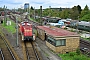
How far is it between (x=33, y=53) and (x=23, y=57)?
2527 millimetres

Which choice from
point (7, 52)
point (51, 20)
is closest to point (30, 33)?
point (7, 52)

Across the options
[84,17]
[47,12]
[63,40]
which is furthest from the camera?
[47,12]

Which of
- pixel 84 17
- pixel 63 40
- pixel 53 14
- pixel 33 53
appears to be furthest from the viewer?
pixel 53 14

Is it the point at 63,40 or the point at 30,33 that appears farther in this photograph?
the point at 30,33

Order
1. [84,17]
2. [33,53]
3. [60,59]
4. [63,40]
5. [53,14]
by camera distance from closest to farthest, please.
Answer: [60,59], [33,53], [63,40], [84,17], [53,14]

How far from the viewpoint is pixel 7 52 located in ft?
100

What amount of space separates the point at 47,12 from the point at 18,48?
109 metres

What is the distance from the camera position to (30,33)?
1556 inches

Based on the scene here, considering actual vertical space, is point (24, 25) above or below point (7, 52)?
above

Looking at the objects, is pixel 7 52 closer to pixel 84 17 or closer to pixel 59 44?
pixel 59 44

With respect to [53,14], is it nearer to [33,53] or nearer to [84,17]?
[84,17]

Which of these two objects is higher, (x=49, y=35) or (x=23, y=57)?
(x=49, y=35)

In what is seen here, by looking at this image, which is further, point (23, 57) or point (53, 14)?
point (53, 14)

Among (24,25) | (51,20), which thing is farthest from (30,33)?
(51,20)
